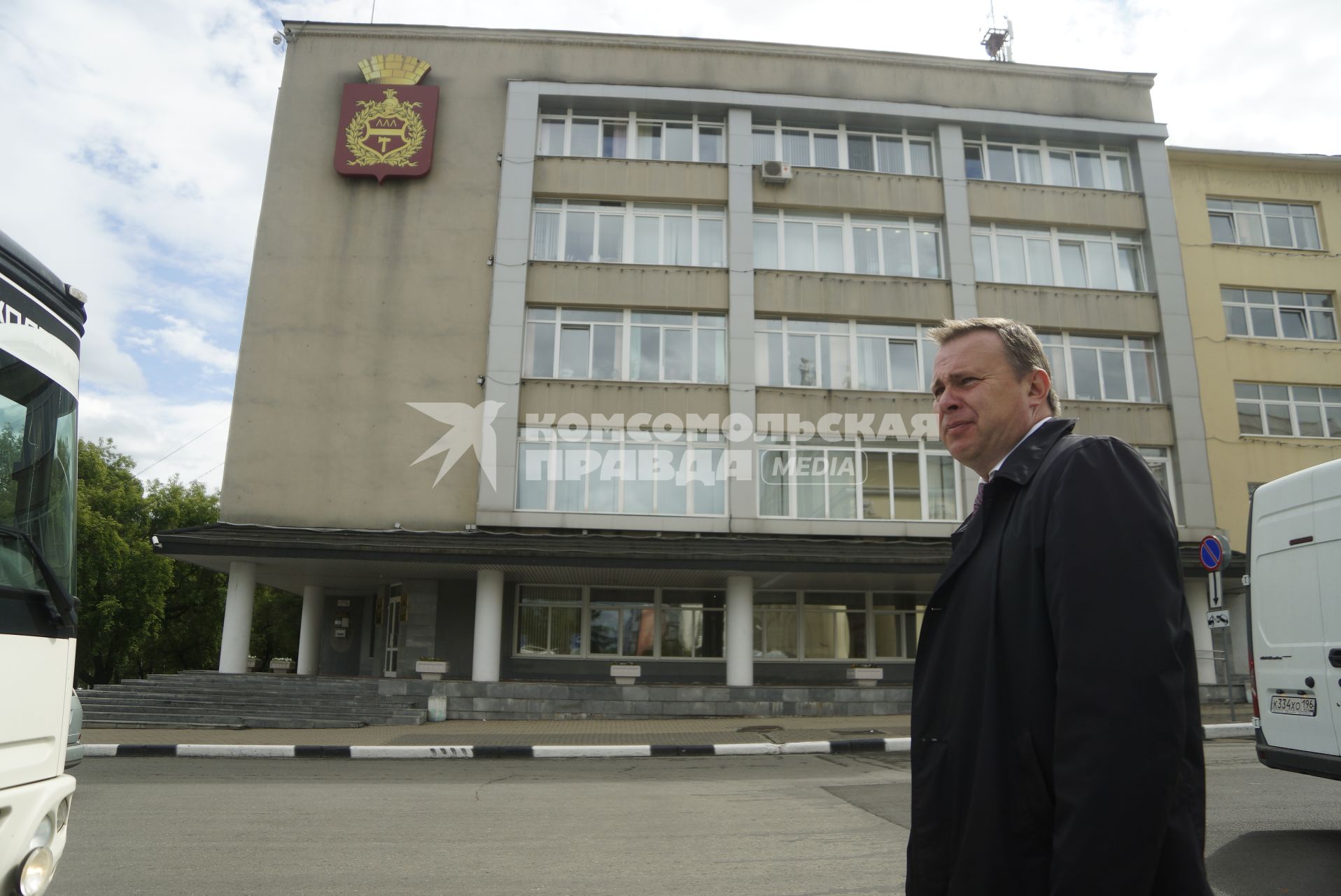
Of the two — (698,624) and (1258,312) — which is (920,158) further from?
(698,624)

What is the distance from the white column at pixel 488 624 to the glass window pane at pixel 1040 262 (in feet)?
54.0

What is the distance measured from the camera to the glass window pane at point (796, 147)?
81.8 ft

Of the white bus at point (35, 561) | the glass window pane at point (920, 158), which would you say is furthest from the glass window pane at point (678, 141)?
the white bus at point (35, 561)

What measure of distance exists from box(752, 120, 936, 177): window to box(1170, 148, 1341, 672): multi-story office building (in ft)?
26.3

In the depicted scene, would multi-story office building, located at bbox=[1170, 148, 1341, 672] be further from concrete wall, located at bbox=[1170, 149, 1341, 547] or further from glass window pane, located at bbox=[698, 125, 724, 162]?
glass window pane, located at bbox=[698, 125, 724, 162]

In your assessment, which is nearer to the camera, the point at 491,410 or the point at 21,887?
the point at 21,887

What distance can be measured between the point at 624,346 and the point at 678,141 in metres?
6.41

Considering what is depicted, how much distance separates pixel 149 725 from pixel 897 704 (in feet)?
47.6

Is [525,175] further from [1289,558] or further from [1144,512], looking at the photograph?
[1144,512]

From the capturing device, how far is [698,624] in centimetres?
2311

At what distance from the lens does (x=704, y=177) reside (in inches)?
949

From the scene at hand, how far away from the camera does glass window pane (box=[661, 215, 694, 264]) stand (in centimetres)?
2373

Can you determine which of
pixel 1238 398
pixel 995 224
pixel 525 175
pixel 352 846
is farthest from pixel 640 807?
pixel 1238 398

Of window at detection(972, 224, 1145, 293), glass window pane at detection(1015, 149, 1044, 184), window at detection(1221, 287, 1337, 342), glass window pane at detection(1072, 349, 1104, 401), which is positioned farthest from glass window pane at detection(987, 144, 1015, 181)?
window at detection(1221, 287, 1337, 342)
